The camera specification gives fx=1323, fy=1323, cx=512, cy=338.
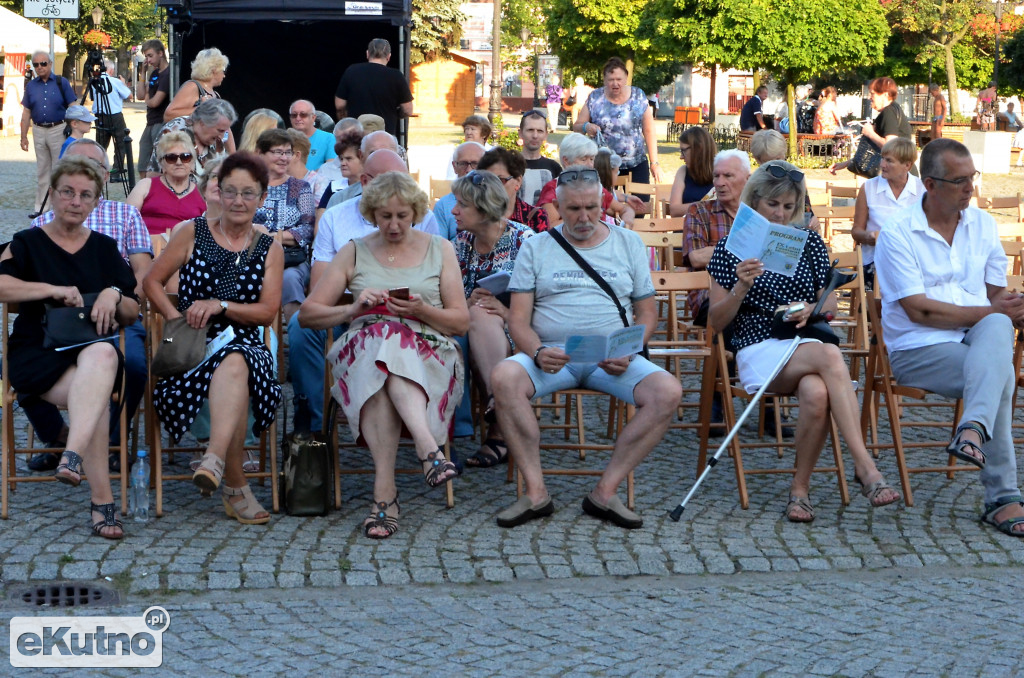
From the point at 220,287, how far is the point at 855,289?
4003 mm

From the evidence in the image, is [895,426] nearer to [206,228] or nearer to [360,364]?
[360,364]

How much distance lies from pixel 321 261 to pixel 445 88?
46.4m

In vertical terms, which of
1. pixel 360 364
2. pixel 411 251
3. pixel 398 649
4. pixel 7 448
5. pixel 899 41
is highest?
pixel 899 41

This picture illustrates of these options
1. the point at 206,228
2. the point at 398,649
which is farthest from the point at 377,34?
the point at 398,649

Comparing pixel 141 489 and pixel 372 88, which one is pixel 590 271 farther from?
pixel 372 88

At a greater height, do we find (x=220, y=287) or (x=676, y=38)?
(x=676, y=38)

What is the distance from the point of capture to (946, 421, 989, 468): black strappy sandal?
5.46 m

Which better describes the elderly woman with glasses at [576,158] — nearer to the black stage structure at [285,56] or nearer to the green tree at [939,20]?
the black stage structure at [285,56]

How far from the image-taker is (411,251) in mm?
6031

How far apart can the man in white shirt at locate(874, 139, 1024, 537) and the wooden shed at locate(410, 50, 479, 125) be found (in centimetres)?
4546

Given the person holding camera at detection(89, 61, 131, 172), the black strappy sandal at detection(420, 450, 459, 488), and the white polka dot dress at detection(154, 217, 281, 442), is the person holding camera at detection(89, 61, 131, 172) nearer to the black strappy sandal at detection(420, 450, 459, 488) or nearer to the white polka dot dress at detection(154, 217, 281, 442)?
the white polka dot dress at detection(154, 217, 281, 442)

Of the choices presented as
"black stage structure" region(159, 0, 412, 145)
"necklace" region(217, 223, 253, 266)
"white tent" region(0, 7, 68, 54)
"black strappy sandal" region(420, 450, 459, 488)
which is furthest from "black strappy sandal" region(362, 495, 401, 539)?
"white tent" region(0, 7, 68, 54)

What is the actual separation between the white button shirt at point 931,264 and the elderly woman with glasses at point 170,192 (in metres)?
3.66

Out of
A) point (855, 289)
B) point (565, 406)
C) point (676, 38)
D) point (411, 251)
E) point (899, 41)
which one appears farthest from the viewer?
point (899, 41)
